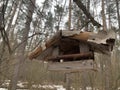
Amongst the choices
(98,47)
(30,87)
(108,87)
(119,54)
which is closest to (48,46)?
(98,47)

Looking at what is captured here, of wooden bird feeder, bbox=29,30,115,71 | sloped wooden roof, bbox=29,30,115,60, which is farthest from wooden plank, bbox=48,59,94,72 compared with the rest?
sloped wooden roof, bbox=29,30,115,60

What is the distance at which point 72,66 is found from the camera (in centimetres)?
234

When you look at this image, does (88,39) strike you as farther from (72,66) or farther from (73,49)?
(73,49)

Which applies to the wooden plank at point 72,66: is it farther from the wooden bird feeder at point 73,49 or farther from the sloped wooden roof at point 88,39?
the sloped wooden roof at point 88,39

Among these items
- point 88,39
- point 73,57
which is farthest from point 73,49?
point 88,39

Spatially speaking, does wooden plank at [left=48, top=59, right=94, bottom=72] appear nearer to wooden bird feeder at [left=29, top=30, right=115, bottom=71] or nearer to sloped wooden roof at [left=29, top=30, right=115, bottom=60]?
wooden bird feeder at [left=29, top=30, right=115, bottom=71]

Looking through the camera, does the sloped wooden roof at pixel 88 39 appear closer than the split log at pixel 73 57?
Yes

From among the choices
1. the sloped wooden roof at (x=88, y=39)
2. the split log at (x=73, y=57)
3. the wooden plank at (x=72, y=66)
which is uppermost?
the sloped wooden roof at (x=88, y=39)

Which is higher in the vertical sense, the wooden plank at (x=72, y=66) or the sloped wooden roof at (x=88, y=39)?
the sloped wooden roof at (x=88, y=39)

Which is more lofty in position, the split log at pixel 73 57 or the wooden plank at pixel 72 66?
the split log at pixel 73 57

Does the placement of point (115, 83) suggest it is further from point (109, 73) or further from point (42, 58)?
point (42, 58)

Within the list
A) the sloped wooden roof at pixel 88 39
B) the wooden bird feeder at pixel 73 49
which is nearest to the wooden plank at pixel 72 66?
the wooden bird feeder at pixel 73 49

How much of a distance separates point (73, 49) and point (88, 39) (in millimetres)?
519

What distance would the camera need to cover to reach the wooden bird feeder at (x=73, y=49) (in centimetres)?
206
